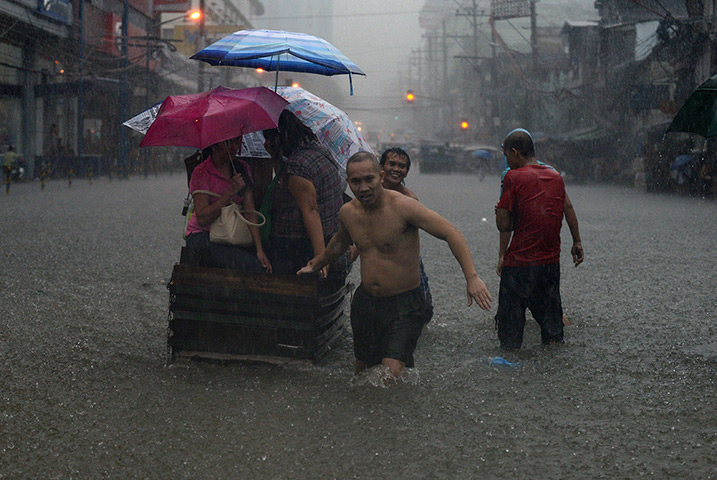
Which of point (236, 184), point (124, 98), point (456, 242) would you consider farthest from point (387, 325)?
point (124, 98)

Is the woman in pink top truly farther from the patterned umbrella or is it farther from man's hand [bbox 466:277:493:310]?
man's hand [bbox 466:277:493:310]

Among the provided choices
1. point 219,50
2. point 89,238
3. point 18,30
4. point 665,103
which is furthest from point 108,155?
point 219,50

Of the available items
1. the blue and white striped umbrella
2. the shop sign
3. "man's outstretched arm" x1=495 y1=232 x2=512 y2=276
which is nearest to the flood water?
"man's outstretched arm" x1=495 y1=232 x2=512 y2=276

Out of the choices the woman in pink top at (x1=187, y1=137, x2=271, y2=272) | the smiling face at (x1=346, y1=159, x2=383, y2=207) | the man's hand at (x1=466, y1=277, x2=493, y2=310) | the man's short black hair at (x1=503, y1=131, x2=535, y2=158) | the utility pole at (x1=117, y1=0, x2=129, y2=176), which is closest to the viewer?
the man's hand at (x1=466, y1=277, x2=493, y2=310)

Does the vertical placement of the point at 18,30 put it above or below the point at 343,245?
above

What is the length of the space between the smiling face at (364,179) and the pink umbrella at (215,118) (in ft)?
2.37

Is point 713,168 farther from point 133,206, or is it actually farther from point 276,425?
point 276,425

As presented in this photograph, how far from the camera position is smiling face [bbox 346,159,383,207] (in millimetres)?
4402

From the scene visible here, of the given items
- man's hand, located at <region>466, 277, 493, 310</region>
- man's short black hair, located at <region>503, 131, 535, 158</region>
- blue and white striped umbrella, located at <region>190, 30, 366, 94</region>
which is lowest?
man's hand, located at <region>466, 277, 493, 310</region>

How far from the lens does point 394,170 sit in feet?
19.0

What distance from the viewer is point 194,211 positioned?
5.16 metres

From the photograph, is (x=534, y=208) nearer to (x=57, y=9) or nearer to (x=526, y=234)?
(x=526, y=234)

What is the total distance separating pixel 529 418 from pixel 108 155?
42.2 meters

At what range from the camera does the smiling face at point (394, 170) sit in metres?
5.77
